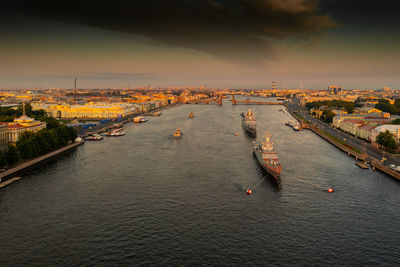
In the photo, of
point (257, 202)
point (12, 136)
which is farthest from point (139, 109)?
point (257, 202)

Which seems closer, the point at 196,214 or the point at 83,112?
the point at 196,214

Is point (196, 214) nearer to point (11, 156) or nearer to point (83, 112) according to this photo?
point (11, 156)

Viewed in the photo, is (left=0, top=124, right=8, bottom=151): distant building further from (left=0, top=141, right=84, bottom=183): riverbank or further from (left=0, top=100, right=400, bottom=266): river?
(left=0, top=100, right=400, bottom=266): river

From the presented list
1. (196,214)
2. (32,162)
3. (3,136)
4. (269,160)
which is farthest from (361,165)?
(3,136)

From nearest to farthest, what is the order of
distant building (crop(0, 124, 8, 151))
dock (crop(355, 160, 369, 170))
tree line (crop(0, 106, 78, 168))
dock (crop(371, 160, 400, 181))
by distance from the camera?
dock (crop(371, 160, 400, 181)), tree line (crop(0, 106, 78, 168)), dock (crop(355, 160, 369, 170)), distant building (crop(0, 124, 8, 151))

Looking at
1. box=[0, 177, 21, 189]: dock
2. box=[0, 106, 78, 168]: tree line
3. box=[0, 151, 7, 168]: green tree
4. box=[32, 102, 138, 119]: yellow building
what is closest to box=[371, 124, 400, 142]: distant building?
box=[0, 106, 78, 168]: tree line
